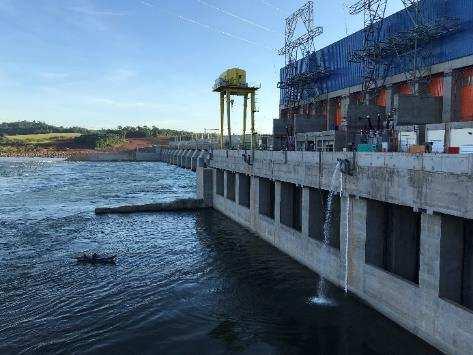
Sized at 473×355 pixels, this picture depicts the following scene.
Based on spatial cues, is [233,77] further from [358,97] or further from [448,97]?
[448,97]

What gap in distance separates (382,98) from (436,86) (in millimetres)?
7723

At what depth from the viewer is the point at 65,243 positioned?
45.3m

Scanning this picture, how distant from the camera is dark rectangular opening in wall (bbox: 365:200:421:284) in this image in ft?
87.8

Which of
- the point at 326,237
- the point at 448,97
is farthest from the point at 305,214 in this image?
the point at 448,97

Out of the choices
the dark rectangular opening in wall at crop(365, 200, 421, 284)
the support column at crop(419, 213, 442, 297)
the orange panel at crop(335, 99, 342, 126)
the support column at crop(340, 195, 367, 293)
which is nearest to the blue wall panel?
the orange panel at crop(335, 99, 342, 126)

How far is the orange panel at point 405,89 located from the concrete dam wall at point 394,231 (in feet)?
49.1

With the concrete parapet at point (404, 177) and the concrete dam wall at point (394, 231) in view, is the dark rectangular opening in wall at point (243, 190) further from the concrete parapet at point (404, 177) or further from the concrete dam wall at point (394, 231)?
the concrete parapet at point (404, 177)

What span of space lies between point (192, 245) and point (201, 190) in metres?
26.1

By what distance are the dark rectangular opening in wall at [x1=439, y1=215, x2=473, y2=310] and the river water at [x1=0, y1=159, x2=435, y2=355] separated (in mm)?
3154

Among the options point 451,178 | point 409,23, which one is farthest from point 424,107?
point 451,178

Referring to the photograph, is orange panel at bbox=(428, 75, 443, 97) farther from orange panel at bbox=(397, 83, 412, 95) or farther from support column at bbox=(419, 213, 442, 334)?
A: support column at bbox=(419, 213, 442, 334)

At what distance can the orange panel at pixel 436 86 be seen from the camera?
40.6 metres

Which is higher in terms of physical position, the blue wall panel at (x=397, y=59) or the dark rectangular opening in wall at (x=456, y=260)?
the blue wall panel at (x=397, y=59)

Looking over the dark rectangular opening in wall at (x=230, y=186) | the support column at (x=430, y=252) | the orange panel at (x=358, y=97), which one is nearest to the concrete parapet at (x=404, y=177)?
the support column at (x=430, y=252)
